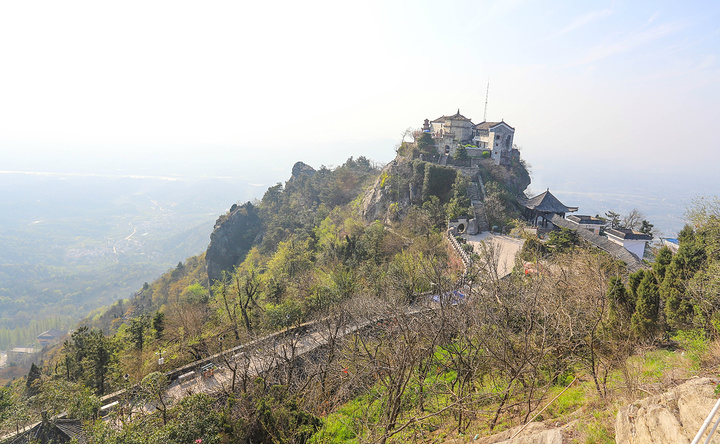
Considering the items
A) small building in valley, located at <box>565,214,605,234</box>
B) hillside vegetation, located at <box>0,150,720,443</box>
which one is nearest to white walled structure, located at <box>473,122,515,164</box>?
small building in valley, located at <box>565,214,605,234</box>

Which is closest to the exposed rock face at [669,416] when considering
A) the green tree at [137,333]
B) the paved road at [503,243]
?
the paved road at [503,243]

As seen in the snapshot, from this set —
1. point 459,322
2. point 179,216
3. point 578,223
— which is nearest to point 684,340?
point 459,322

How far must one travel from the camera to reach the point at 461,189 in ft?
88.6

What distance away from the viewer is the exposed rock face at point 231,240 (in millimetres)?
46031

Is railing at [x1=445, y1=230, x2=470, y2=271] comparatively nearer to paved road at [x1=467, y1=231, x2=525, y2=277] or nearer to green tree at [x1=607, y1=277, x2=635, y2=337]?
paved road at [x1=467, y1=231, x2=525, y2=277]

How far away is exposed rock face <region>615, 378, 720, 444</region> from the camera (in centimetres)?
395

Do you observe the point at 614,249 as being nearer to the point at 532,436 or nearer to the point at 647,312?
the point at 647,312

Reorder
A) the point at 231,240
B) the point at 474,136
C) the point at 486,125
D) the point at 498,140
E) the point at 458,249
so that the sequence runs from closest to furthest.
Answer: the point at 458,249 < the point at 498,140 < the point at 486,125 < the point at 474,136 < the point at 231,240

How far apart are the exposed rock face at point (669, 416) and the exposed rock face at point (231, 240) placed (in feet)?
150

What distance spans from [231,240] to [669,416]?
156ft

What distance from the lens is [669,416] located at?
416cm

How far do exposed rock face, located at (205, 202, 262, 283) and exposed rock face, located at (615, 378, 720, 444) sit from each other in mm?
45646

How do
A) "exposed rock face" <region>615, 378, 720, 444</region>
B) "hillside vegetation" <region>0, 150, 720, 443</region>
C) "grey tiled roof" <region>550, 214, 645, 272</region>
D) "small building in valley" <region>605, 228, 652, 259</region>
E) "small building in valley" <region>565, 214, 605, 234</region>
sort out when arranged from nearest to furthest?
"exposed rock face" <region>615, 378, 720, 444</region>
"hillside vegetation" <region>0, 150, 720, 443</region>
"grey tiled roof" <region>550, 214, 645, 272</region>
"small building in valley" <region>605, 228, 652, 259</region>
"small building in valley" <region>565, 214, 605, 234</region>

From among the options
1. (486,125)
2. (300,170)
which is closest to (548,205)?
(486,125)
